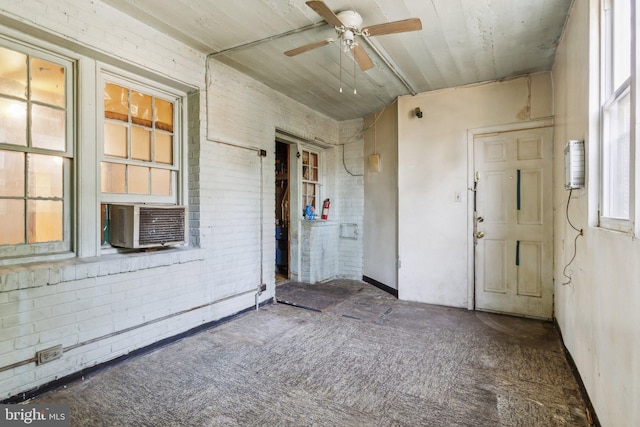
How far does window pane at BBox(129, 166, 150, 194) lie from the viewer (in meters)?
2.94

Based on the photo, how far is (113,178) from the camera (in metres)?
2.80

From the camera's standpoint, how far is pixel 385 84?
4059 mm

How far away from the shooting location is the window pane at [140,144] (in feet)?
9.71

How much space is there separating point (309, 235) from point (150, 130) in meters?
2.83

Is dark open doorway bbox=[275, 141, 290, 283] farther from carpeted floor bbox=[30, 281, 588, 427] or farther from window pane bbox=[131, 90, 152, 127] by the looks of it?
window pane bbox=[131, 90, 152, 127]

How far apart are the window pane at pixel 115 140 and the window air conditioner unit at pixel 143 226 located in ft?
1.59

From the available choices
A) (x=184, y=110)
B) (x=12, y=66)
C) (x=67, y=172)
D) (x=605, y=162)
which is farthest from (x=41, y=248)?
(x=605, y=162)

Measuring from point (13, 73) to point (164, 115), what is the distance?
1.17 m

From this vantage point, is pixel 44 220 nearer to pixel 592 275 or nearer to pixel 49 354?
pixel 49 354

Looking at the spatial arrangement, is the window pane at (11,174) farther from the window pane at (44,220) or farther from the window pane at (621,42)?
the window pane at (621,42)

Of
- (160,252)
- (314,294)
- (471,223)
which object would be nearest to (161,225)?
(160,252)

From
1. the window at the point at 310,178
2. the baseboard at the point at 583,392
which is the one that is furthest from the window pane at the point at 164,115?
the baseboard at the point at 583,392

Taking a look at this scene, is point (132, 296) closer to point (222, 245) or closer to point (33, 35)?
point (222, 245)

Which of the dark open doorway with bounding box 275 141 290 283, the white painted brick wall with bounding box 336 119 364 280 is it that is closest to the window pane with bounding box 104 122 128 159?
the dark open doorway with bounding box 275 141 290 283
